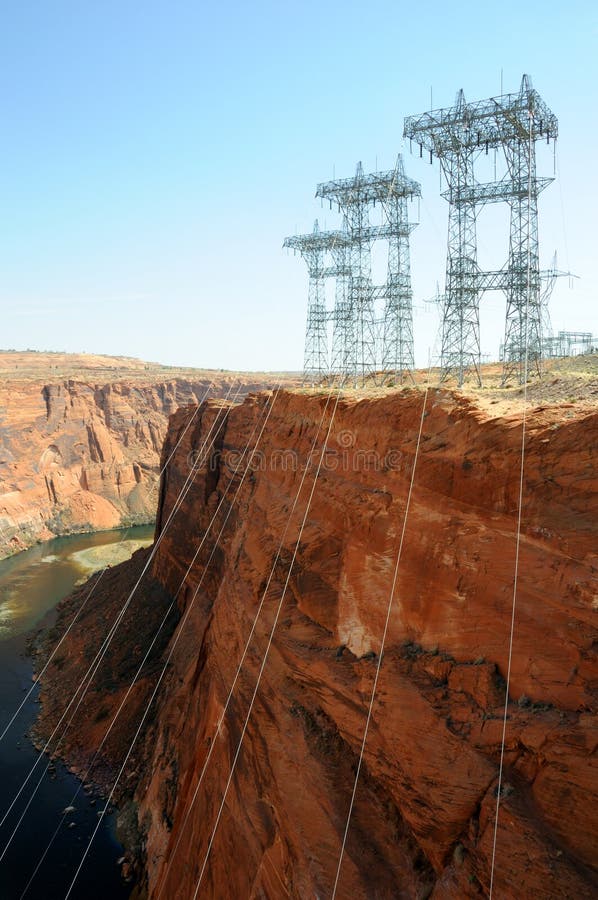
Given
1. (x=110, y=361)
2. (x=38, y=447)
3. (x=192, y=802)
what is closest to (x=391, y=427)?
(x=192, y=802)

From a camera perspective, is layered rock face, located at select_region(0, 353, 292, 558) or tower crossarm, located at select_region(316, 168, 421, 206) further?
layered rock face, located at select_region(0, 353, 292, 558)

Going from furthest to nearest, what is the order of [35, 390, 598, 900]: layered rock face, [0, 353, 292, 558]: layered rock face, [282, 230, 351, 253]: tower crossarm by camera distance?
[0, 353, 292, 558]: layered rock face → [282, 230, 351, 253]: tower crossarm → [35, 390, 598, 900]: layered rock face

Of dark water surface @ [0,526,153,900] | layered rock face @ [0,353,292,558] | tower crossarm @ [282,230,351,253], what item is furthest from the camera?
layered rock face @ [0,353,292,558]

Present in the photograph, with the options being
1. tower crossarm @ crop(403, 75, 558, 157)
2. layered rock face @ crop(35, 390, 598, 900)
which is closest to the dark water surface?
layered rock face @ crop(35, 390, 598, 900)

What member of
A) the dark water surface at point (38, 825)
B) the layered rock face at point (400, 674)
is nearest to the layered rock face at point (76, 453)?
the dark water surface at point (38, 825)

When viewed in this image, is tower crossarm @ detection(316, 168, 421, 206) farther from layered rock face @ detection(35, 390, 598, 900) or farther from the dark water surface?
the dark water surface

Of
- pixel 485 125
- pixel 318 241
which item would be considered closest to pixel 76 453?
pixel 318 241
